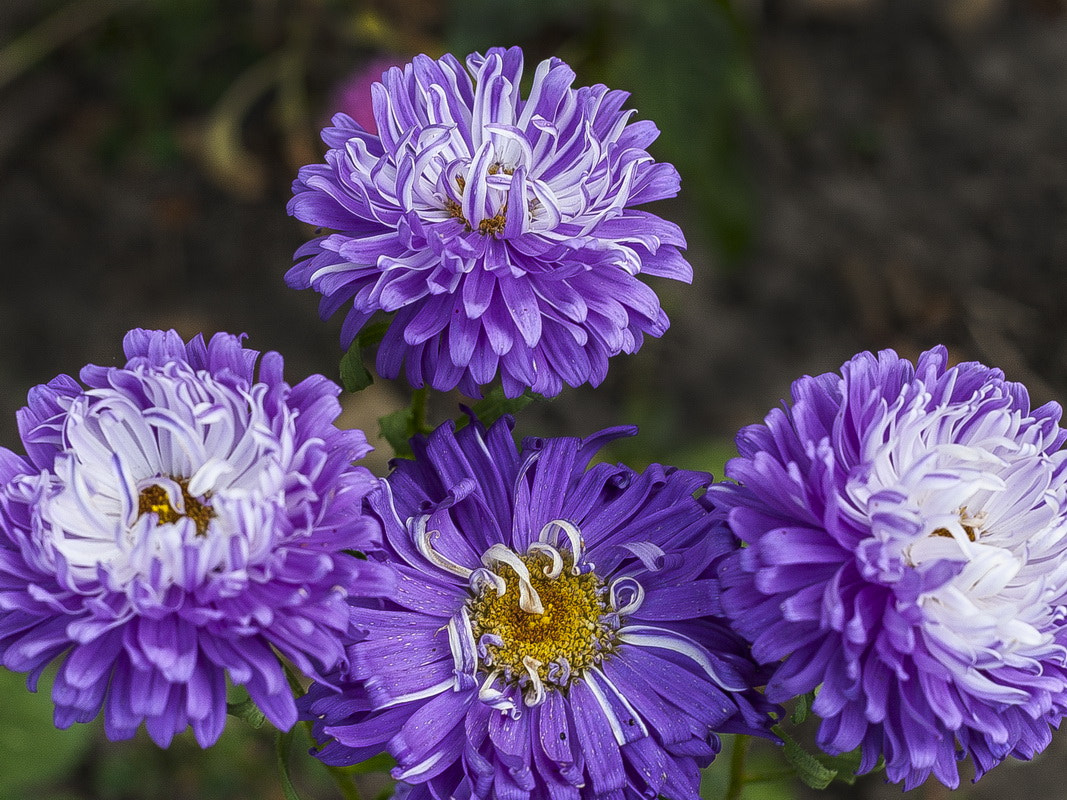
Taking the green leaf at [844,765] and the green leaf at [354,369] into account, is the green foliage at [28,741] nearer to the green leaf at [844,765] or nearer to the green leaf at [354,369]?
the green leaf at [354,369]

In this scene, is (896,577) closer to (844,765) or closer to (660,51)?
(844,765)

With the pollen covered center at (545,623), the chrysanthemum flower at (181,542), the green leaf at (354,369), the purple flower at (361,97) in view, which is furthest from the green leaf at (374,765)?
the purple flower at (361,97)

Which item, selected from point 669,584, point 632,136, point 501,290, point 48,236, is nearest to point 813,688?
point 669,584

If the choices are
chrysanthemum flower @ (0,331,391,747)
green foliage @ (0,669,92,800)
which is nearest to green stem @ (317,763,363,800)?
chrysanthemum flower @ (0,331,391,747)

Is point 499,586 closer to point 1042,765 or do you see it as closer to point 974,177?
point 1042,765

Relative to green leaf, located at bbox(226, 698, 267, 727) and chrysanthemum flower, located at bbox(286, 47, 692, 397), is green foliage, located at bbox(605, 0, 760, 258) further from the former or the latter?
green leaf, located at bbox(226, 698, 267, 727)
